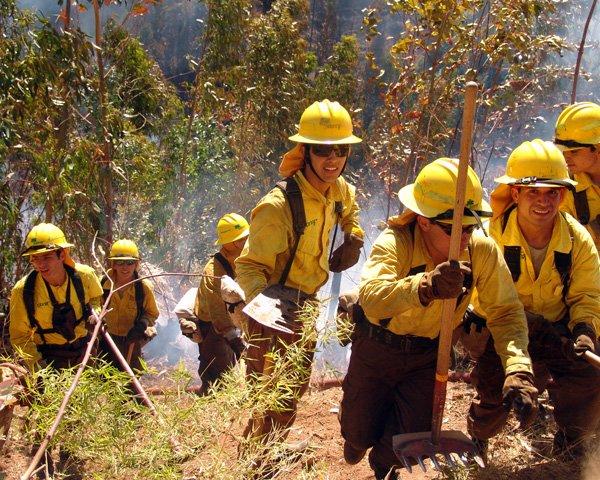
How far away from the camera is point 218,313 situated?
6809mm

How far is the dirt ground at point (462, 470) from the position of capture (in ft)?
13.0

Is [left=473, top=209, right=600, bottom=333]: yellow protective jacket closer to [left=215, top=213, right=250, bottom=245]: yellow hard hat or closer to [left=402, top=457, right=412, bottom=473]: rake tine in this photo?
[left=402, top=457, right=412, bottom=473]: rake tine

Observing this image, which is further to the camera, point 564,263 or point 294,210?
point 294,210

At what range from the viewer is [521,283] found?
3.94 m

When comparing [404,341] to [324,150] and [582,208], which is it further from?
[582,208]

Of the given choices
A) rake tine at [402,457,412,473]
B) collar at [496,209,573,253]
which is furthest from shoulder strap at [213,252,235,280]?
rake tine at [402,457,412,473]

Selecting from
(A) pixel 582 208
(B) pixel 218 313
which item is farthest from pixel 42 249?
(A) pixel 582 208

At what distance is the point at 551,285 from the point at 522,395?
979mm

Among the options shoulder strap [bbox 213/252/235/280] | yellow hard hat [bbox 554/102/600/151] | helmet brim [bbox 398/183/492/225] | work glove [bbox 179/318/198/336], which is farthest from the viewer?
work glove [bbox 179/318/198/336]

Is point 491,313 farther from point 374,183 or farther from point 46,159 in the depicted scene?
point 374,183

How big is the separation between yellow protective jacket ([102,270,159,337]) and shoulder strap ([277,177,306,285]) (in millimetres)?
3054

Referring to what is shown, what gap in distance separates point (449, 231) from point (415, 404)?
1049 mm

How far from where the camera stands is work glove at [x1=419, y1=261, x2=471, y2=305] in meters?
2.95

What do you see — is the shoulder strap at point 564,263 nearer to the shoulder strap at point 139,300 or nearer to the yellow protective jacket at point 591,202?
the yellow protective jacket at point 591,202
